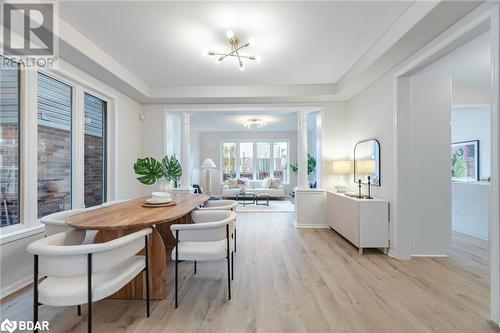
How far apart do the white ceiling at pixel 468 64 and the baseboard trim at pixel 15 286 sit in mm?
5092

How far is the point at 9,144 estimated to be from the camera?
2.35 m

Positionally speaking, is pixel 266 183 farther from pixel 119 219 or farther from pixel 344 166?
pixel 119 219

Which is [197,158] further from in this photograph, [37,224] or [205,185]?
[37,224]

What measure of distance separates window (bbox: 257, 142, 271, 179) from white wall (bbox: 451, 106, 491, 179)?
19.1 ft

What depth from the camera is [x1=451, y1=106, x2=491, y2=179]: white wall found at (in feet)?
15.8

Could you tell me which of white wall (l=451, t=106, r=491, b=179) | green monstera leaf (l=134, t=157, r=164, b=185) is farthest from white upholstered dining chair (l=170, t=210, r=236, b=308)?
white wall (l=451, t=106, r=491, b=179)

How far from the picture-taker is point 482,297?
7.10 ft

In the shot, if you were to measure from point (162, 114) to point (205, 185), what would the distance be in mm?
4684

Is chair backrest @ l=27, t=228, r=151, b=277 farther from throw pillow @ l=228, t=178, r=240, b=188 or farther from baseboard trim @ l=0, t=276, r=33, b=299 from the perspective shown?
throw pillow @ l=228, t=178, r=240, b=188

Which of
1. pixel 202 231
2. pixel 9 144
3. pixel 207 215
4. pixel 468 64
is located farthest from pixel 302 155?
pixel 9 144

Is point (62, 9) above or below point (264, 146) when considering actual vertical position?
above

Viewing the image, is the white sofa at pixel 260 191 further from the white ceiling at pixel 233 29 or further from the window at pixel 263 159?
the white ceiling at pixel 233 29

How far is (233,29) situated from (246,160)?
23.8 feet

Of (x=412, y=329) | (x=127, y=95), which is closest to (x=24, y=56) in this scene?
(x=127, y=95)
